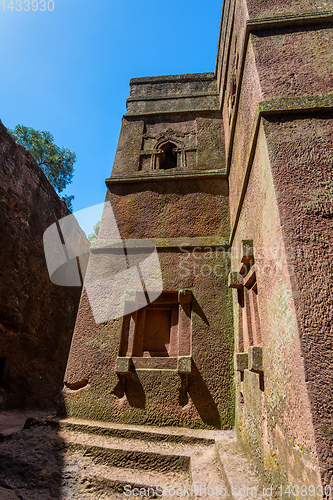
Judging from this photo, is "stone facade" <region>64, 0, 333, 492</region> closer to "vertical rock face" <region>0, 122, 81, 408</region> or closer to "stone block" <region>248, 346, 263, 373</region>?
"stone block" <region>248, 346, 263, 373</region>

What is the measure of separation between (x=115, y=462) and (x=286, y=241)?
9.11 ft

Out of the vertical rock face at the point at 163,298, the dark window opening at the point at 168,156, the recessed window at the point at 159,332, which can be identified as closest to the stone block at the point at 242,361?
the vertical rock face at the point at 163,298

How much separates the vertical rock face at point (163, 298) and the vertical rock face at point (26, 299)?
2.15 meters

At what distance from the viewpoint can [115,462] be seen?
2.88 m

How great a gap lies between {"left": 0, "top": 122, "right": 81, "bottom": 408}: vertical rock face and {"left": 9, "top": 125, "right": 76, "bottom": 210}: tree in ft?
23.2

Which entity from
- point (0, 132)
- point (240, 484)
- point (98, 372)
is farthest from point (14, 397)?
point (0, 132)

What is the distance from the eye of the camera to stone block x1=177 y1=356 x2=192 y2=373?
11.5ft

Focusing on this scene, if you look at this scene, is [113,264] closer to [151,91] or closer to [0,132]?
[0,132]

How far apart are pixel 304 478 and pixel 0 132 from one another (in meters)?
7.28

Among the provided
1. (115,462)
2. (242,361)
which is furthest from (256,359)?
(115,462)

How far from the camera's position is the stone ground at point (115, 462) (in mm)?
2473

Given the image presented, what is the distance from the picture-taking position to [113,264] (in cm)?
452

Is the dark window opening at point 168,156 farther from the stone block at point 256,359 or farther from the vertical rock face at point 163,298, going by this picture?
the stone block at point 256,359

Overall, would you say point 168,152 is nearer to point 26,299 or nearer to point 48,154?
point 26,299
